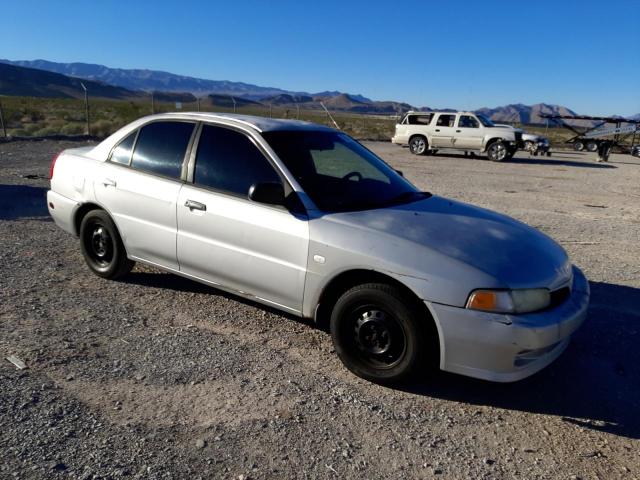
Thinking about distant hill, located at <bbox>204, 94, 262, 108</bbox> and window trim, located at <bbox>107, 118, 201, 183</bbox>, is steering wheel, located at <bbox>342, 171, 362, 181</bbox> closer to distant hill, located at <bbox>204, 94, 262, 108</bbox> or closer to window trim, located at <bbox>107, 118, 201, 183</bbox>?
window trim, located at <bbox>107, 118, 201, 183</bbox>

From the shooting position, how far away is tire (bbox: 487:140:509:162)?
68.7 ft

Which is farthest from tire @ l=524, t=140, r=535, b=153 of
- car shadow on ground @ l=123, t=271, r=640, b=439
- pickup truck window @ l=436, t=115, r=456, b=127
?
car shadow on ground @ l=123, t=271, r=640, b=439

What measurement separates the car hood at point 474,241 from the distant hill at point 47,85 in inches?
5167

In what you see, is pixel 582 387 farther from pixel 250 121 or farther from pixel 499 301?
pixel 250 121

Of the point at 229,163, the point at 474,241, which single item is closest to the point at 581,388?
the point at 474,241

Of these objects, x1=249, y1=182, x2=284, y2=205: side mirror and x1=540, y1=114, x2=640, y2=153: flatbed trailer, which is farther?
x1=540, y1=114, x2=640, y2=153: flatbed trailer

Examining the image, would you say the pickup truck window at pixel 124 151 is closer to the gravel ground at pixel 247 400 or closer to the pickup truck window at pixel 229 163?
the pickup truck window at pixel 229 163

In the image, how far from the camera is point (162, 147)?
453cm

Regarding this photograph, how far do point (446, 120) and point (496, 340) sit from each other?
2023cm

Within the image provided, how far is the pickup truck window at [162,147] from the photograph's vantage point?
14.4 ft

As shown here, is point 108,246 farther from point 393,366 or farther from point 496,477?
point 496,477

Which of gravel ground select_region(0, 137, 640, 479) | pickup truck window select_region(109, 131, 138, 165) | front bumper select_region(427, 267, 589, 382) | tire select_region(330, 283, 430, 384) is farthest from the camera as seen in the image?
pickup truck window select_region(109, 131, 138, 165)

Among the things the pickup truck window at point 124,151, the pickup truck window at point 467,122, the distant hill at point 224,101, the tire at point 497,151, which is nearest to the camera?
the pickup truck window at point 124,151

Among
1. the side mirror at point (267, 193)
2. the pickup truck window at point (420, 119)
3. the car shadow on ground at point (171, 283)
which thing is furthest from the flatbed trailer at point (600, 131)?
the side mirror at point (267, 193)
